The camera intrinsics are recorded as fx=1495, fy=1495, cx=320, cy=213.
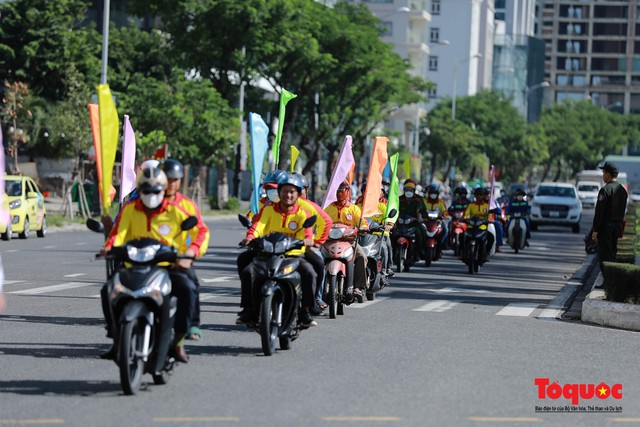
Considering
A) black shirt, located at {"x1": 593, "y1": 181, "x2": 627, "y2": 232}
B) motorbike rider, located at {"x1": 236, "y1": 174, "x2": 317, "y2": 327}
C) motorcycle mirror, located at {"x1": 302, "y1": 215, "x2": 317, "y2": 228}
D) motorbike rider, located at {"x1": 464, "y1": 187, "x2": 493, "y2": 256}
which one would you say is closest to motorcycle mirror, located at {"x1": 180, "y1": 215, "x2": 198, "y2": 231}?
motorcycle mirror, located at {"x1": 302, "y1": 215, "x2": 317, "y2": 228}

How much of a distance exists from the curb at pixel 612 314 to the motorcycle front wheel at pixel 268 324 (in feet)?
17.1

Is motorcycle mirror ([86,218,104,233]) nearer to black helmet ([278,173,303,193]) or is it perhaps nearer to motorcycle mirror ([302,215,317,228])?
motorcycle mirror ([302,215,317,228])

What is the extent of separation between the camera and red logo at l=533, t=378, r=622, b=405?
10.6 metres

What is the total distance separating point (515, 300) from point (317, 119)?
48455 millimetres

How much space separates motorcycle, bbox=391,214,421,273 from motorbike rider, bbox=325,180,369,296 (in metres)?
7.39

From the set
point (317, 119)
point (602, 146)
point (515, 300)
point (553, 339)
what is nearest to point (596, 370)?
point (553, 339)

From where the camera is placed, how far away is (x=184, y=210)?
35.3 ft

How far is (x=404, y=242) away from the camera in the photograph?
25.9 meters

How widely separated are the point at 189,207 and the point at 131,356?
1386 mm

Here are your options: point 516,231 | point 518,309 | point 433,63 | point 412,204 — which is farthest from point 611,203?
point 433,63

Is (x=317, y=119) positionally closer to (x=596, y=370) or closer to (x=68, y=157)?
(x=68, y=157)

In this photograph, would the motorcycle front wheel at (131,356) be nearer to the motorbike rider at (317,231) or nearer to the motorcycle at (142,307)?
the motorcycle at (142,307)

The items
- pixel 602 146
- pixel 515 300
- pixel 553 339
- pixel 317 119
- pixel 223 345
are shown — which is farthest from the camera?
pixel 602 146

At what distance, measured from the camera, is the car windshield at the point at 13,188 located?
111ft
